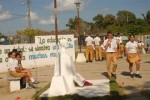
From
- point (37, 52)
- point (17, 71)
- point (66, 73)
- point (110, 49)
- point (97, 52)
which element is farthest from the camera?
point (97, 52)

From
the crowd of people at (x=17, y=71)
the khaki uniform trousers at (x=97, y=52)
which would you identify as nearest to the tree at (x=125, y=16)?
the khaki uniform trousers at (x=97, y=52)

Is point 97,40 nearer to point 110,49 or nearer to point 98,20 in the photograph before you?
point 110,49

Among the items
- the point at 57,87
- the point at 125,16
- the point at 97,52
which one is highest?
the point at 125,16

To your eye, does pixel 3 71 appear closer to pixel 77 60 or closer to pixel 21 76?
pixel 77 60

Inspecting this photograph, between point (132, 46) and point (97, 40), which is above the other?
point (97, 40)

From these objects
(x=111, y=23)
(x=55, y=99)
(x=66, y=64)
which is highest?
(x=111, y=23)

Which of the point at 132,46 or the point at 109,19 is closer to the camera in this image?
the point at 132,46

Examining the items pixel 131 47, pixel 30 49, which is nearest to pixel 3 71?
pixel 30 49

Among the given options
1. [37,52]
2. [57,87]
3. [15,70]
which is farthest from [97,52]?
[57,87]

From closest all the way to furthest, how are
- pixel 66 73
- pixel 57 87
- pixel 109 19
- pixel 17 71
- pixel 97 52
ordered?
pixel 57 87
pixel 66 73
pixel 17 71
pixel 97 52
pixel 109 19

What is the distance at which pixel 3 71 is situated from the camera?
20.4m

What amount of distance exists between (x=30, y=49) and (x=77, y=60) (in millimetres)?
3690

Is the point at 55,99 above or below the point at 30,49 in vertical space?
below

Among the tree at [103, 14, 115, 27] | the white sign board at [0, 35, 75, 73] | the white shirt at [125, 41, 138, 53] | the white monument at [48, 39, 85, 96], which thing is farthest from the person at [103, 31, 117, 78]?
the tree at [103, 14, 115, 27]
